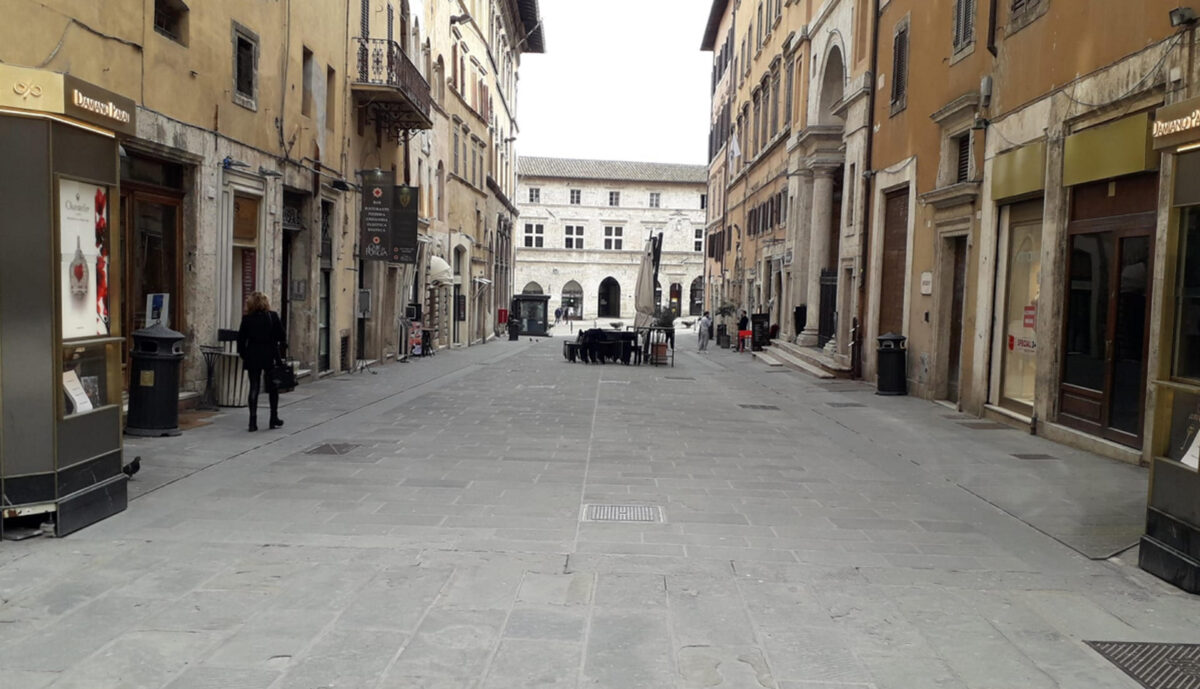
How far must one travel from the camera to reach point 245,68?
46.6 ft

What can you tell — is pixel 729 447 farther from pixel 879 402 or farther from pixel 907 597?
pixel 879 402

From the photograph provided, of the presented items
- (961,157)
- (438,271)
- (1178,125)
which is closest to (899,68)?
(961,157)

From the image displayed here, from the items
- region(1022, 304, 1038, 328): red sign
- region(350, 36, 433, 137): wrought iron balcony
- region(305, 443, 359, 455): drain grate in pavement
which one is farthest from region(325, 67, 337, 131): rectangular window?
region(1022, 304, 1038, 328): red sign

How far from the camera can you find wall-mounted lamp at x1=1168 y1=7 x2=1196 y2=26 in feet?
29.0

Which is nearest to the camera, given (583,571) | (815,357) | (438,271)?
(583,571)

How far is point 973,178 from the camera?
14672 millimetres

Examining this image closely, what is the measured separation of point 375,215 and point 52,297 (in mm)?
14732

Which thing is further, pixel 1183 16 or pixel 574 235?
pixel 574 235

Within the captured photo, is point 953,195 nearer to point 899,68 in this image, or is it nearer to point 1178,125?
point 899,68

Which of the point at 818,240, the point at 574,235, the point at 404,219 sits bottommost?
the point at 404,219

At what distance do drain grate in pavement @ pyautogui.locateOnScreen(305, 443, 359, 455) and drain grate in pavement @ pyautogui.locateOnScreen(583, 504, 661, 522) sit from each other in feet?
11.7

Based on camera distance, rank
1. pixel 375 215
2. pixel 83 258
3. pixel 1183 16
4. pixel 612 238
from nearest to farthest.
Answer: pixel 83 258 → pixel 1183 16 → pixel 375 215 → pixel 612 238

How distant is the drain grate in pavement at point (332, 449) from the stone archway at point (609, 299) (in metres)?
68.8

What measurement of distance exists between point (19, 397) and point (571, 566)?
3.79 meters
